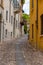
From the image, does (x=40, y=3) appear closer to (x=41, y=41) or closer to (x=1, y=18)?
(x=41, y=41)

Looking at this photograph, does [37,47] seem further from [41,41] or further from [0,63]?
[0,63]

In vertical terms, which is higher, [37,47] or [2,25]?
[2,25]

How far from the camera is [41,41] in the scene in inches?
762

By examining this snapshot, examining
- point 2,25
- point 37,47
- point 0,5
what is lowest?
point 37,47

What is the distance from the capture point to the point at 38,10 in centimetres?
2036

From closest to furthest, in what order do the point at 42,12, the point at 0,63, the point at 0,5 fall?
the point at 0,63 < the point at 42,12 < the point at 0,5

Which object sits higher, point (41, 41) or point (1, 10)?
point (1, 10)

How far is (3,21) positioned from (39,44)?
10.5 metres

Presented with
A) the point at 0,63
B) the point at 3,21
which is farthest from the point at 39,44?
the point at 3,21

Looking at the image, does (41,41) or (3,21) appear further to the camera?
(3,21)

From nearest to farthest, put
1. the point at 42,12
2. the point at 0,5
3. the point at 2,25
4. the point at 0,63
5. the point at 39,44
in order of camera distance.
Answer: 1. the point at 0,63
2. the point at 42,12
3. the point at 39,44
4. the point at 0,5
5. the point at 2,25

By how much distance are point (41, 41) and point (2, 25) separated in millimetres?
10852

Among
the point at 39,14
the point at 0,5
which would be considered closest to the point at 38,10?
the point at 39,14

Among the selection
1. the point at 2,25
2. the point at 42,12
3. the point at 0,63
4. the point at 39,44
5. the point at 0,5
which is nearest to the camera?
the point at 0,63
